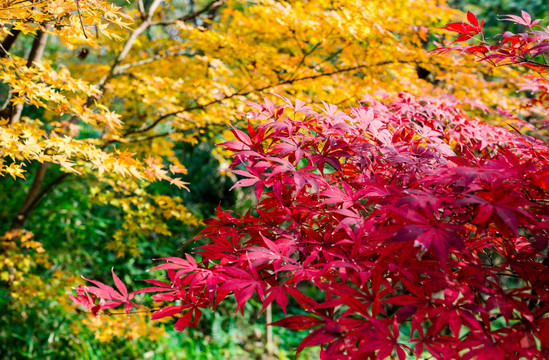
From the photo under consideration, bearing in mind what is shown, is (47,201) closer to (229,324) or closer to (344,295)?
(229,324)

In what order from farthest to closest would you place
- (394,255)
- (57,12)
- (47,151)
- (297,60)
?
(297,60) < (47,151) < (57,12) < (394,255)

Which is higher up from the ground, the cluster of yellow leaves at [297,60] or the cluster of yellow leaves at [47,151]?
the cluster of yellow leaves at [297,60]

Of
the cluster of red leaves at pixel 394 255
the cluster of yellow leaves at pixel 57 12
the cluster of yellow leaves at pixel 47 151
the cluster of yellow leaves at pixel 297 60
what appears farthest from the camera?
the cluster of yellow leaves at pixel 297 60

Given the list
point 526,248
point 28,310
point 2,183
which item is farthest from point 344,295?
point 2,183

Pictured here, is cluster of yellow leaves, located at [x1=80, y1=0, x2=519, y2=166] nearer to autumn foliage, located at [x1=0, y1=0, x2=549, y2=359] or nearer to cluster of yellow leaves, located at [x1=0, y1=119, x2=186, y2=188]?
autumn foliage, located at [x1=0, y1=0, x2=549, y2=359]

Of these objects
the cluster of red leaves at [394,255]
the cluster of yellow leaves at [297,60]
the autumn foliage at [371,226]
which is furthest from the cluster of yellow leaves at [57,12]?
the cluster of yellow leaves at [297,60]

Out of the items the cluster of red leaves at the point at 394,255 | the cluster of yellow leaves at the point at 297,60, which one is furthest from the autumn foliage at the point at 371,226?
the cluster of yellow leaves at the point at 297,60

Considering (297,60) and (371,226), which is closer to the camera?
(371,226)

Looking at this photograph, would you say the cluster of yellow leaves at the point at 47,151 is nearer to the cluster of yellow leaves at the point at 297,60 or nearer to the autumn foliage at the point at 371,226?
the autumn foliage at the point at 371,226

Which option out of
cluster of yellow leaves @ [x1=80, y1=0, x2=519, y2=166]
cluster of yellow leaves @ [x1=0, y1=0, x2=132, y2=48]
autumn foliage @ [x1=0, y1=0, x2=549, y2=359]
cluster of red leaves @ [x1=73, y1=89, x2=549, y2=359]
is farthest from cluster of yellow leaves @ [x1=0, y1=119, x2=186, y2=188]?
cluster of yellow leaves @ [x1=80, y1=0, x2=519, y2=166]

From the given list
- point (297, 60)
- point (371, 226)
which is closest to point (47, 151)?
point (371, 226)

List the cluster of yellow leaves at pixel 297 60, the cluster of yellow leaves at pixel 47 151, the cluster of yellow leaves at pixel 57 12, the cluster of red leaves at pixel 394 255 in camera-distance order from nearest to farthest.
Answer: the cluster of red leaves at pixel 394 255 < the cluster of yellow leaves at pixel 57 12 < the cluster of yellow leaves at pixel 47 151 < the cluster of yellow leaves at pixel 297 60

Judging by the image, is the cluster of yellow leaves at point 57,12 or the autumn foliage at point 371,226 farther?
the cluster of yellow leaves at point 57,12

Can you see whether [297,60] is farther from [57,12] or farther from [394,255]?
[394,255]
